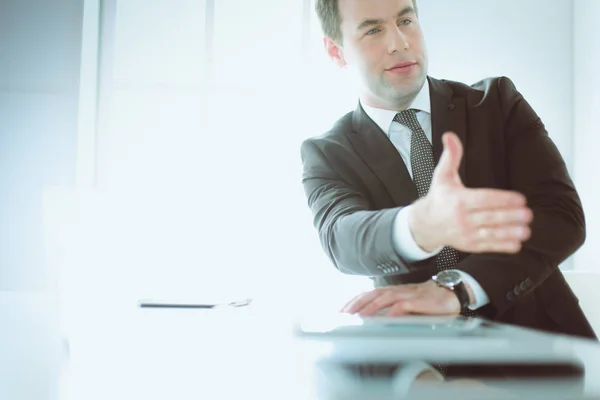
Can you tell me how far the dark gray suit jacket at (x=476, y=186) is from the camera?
3.95 feet

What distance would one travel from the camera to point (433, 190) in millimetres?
923

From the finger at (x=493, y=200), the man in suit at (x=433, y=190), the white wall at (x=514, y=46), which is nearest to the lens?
the finger at (x=493, y=200)

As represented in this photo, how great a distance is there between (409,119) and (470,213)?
0.80 m

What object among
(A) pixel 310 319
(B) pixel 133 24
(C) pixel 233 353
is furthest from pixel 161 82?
(C) pixel 233 353

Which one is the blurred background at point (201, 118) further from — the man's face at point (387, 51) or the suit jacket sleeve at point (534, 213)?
the suit jacket sleeve at point (534, 213)

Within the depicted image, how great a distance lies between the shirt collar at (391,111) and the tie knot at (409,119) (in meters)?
0.02

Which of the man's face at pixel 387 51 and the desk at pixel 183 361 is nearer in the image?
the desk at pixel 183 361

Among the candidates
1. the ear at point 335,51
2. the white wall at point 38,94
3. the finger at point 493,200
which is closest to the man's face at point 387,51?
the ear at point 335,51

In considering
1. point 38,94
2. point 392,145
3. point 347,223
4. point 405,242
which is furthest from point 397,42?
point 38,94

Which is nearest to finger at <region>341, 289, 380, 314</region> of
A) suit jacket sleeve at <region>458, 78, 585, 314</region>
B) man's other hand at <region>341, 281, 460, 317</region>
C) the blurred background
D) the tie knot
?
man's other hand at <region>341, 281, 460, 317</region>

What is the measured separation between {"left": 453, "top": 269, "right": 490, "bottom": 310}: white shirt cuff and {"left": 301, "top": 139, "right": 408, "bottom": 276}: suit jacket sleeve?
13 cm

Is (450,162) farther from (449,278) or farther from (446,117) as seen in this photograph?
(446,117)

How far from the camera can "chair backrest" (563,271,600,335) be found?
1.82 metres

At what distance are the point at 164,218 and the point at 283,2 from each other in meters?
1.53
